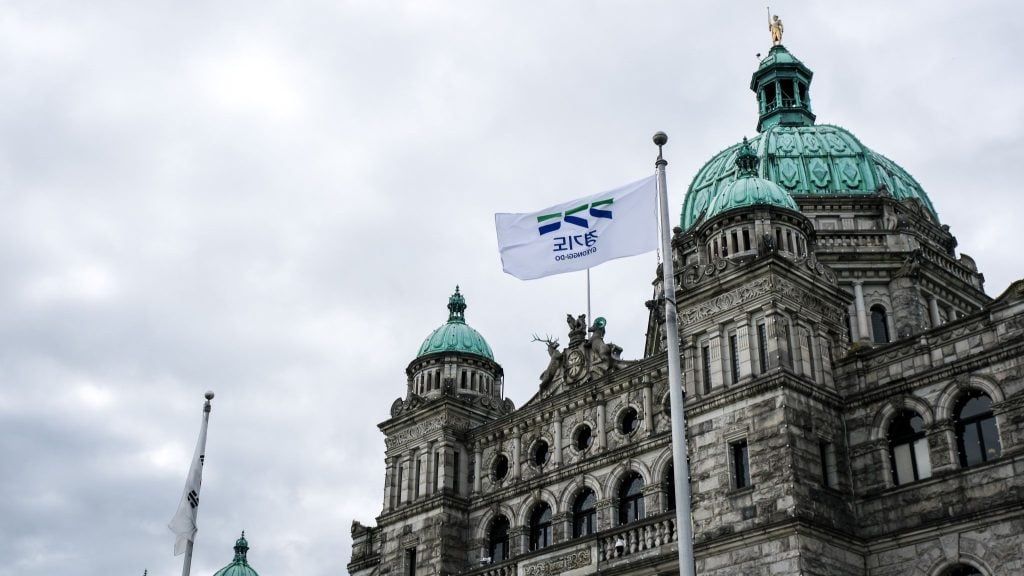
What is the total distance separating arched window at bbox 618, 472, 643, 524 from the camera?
40.2 m

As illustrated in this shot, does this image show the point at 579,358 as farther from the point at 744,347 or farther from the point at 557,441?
the point at 744,347

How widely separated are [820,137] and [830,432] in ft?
87.8

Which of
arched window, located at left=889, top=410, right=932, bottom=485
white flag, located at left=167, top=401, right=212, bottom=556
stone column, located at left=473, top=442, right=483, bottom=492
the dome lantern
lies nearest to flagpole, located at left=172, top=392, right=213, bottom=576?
white flag, located at left=167, top=401, right=212, bottom=556

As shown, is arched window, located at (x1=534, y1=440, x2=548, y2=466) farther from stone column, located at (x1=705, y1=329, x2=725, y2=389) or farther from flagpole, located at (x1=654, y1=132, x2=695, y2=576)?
flagpole, located at (x1=654, y1=132, x2=695, y2=576)

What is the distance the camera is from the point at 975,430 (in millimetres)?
33625

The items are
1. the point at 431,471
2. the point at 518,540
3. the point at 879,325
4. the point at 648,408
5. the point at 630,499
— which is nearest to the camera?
the point at 630,499

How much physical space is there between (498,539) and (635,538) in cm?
949

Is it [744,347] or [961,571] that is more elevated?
[744,347]

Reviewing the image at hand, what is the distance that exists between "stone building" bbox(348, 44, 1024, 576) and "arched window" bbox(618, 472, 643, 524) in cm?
7

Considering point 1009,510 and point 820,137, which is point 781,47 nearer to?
point 820,137

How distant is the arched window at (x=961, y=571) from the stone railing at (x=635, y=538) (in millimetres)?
7736

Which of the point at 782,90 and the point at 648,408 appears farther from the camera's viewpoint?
the point at 782,90

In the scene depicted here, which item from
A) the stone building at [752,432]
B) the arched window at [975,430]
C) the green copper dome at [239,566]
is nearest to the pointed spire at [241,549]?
the green copper dome at [239,566]

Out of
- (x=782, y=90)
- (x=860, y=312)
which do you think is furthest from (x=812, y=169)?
(x=782, y=90)
